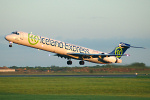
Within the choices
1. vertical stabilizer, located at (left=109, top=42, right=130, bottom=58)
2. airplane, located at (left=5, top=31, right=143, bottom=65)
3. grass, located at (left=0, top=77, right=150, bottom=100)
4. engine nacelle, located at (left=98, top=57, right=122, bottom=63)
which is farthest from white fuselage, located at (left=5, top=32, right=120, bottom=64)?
grass, located at (left=0, top=77, right=150, bottom=100)

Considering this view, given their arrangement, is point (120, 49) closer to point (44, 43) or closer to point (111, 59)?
point (111, 59)

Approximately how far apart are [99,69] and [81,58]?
26.8ft

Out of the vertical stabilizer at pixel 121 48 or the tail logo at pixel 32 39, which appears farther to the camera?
the vertical stabilizer at pixel 121 48

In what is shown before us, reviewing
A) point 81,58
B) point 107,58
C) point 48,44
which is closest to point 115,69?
point 107,58

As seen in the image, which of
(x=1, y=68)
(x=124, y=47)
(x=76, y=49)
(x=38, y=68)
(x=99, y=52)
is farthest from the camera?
(x=1, y=68)

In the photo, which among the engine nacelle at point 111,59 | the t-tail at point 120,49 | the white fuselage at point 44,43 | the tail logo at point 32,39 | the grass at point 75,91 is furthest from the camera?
the t-tail at point 120,49

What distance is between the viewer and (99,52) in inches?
2474

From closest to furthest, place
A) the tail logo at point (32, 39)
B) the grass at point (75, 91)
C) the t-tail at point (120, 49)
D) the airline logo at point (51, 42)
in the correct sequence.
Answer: the grass at point (75, 91) → the tail logo at point (32, 39) → the airline logo at point (51, 42) → the t-tail at point (120, 49)

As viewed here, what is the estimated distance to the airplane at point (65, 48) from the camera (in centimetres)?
5031

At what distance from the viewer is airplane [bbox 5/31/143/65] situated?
5031cm

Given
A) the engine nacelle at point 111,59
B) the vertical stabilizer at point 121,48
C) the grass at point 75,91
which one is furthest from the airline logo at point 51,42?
the grass at point 75,91

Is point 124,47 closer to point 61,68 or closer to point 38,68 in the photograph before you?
point 61,68

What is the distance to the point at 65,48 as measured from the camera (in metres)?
55.2

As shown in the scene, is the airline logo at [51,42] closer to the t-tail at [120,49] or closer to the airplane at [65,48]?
the airplane at [65,48]
